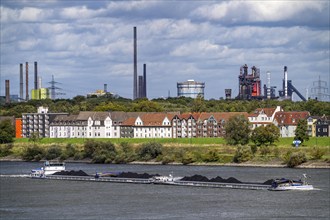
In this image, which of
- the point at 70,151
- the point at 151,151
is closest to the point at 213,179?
the point at 151,151

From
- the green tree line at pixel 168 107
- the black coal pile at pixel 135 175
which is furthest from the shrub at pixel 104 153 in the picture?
the green tree line at pixel 168 107

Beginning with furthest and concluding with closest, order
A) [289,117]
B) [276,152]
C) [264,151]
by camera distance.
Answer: [289,117]
[264,151]
[276,152]

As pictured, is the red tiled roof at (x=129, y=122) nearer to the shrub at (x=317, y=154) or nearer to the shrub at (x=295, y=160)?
the shrub at (x=317, y=154)

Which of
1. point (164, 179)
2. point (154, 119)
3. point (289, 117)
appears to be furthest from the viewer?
point (154, 119)

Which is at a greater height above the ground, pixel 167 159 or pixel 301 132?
pixel 301 132

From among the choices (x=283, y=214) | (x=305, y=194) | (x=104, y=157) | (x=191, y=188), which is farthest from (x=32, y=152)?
(x=283, y=214)

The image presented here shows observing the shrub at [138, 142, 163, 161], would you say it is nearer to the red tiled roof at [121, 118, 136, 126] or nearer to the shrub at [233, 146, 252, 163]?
the shrub at [233, 146, 252, 163]

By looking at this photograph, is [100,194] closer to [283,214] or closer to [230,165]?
[283,214]

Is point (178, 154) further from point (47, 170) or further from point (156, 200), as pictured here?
point (156, 200)
